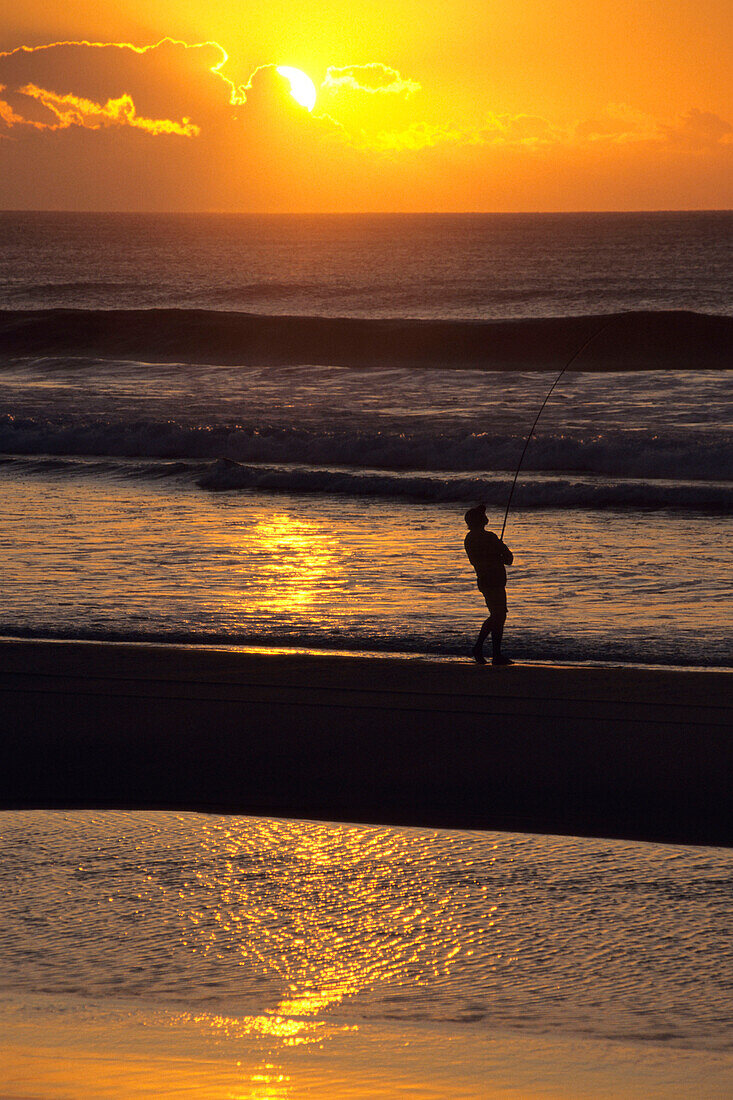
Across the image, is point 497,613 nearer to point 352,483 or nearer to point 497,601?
point 497,601

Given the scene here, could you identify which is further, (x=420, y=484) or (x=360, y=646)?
(x=420, y=484)

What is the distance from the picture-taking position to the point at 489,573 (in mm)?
9570

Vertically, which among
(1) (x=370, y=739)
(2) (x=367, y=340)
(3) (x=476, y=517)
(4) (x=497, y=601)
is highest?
(2) (x=367, y=340)

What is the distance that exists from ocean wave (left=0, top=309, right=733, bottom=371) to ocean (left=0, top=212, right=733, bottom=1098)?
1.24 m

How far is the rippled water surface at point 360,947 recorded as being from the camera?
387cm

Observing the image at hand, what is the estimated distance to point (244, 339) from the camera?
3947 centimetres

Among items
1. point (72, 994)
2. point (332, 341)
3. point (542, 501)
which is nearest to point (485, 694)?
point (72, 994)

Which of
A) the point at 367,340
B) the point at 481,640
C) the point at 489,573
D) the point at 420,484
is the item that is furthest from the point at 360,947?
the point at 367,340

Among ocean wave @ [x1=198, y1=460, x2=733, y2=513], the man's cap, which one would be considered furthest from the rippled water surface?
ocean wave @ [x1=198, y1=460, x2=733, y2=513]

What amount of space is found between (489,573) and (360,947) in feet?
17.2

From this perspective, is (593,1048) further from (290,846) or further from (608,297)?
(608,297)

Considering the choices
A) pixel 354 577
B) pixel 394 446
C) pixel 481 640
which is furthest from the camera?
pixel 394 446

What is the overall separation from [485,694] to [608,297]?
5507 centimetres

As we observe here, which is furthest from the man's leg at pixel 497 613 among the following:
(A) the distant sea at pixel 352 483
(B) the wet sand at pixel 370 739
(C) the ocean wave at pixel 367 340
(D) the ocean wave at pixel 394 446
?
(C) the ocean wave at pixel 367 340
